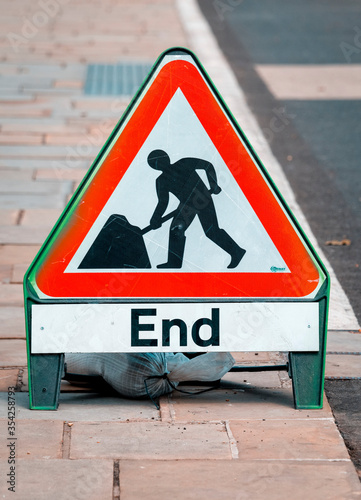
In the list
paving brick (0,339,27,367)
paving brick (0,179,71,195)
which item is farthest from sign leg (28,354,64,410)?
paving brick (0,179,71,195)

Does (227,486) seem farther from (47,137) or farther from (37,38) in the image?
(37,38)

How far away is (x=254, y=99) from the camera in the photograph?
11.2m

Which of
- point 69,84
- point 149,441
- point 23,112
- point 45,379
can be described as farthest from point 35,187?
point 149,441

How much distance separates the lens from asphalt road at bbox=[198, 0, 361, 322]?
22.3 ft

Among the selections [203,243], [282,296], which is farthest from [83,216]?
[282,296]

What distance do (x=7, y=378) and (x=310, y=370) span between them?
1333 millimetres

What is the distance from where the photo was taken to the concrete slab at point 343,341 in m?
4.46

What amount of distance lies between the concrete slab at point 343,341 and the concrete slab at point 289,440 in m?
0.92

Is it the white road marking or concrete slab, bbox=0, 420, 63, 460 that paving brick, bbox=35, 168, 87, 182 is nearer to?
the white road marking

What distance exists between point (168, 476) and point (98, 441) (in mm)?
381

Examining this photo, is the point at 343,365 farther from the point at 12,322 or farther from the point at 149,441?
the point at 12,322

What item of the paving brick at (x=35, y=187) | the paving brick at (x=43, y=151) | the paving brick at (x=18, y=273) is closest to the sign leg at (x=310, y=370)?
the paving brick at (x=18, y=273)

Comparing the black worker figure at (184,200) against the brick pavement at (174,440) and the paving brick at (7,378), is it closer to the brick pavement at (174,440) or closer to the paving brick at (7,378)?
the brick pavement at (174,440)

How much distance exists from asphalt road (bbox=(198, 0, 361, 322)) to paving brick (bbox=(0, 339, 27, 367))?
72.6 inches
